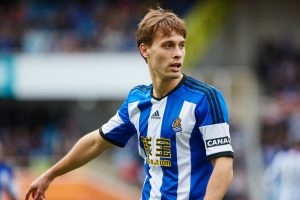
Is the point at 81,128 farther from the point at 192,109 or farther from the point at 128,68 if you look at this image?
the point at 192,109

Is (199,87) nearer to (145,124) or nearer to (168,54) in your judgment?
(168,54)

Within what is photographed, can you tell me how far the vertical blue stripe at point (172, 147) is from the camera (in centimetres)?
541

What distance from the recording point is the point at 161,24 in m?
5.31

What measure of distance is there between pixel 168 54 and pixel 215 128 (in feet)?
1.77

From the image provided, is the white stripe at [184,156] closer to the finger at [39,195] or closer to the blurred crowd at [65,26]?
the finger at [39,195]

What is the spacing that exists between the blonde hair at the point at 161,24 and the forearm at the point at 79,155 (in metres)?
0.92

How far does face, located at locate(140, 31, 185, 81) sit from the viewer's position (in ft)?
17.4

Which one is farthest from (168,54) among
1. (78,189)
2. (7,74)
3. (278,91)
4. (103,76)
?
(278,91)

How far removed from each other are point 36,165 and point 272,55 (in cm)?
799

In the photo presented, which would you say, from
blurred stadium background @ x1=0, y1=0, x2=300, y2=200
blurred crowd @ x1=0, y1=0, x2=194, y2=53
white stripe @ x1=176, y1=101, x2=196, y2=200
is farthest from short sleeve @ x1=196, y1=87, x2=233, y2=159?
blurred crowd @ x1=0, y1=0, x2=194, y2=53

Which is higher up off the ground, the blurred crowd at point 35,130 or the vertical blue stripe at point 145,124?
the vertical blue stripe at point 145,124

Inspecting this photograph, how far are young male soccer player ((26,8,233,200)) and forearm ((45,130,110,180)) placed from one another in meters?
0.41

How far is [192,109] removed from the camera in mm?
5312

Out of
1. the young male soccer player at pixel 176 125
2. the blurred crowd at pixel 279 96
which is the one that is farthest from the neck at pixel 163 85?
the blurred crowd at pixel 279 96
